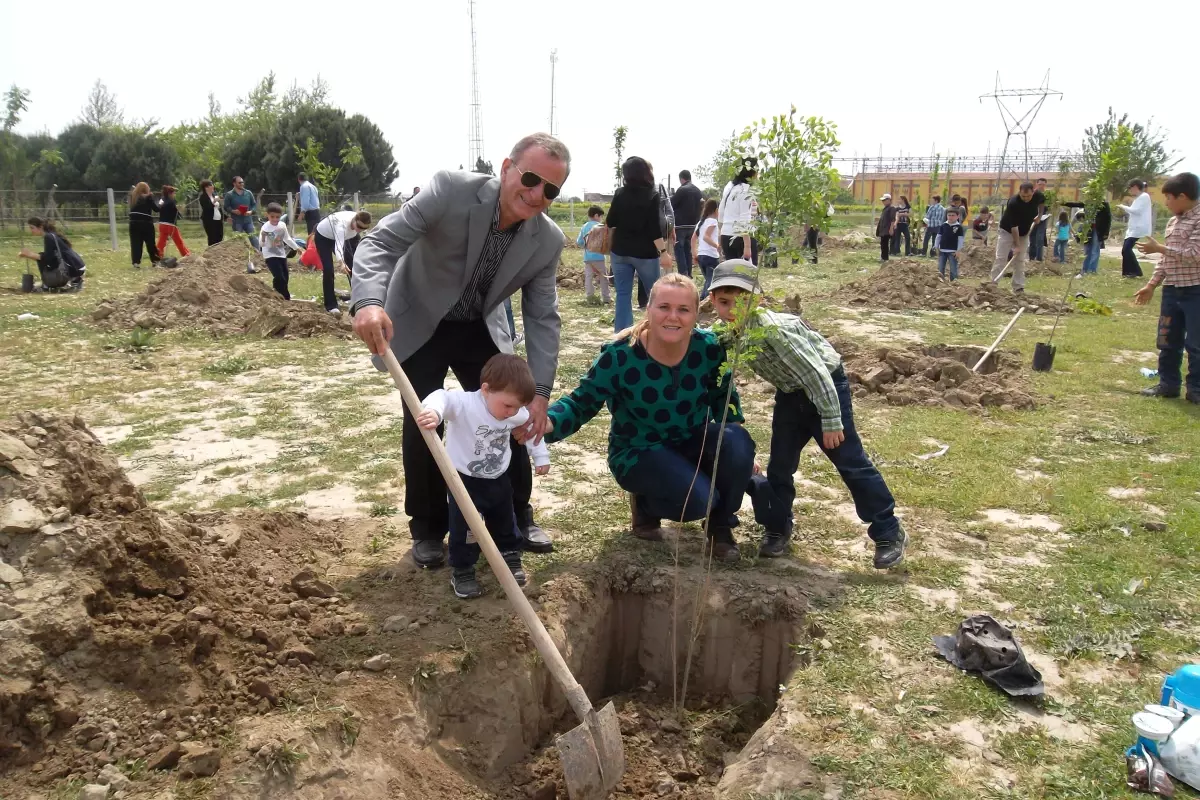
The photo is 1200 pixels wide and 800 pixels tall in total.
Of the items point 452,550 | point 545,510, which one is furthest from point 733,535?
point 452,550

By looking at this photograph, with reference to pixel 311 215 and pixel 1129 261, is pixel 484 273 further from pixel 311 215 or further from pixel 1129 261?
pixel 311 215

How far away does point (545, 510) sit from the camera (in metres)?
4.94

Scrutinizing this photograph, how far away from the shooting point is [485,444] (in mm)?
3514

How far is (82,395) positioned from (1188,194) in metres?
10.1

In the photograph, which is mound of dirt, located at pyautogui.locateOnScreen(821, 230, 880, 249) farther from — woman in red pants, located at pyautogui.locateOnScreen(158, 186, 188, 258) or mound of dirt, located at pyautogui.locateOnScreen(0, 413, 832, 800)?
mound of dirt, located at pyautogui.locateOnScreen(0, 413, 832, 800)

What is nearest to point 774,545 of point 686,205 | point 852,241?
point 686,205

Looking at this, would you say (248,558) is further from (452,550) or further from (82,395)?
(82,395)

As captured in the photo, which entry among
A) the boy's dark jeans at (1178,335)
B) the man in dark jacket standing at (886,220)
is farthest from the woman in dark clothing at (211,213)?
the boy's dark jeans at (1178,335)

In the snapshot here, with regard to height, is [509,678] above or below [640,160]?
below

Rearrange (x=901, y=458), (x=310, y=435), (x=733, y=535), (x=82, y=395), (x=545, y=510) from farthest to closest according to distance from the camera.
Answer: (x=82, y=395) → (x=310, y=435) → (x=901, y=458) → (x=545, y=510) → (x=733, y=535)

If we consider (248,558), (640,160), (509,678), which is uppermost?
(640,160)

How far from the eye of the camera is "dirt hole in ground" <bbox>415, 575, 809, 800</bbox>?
3.15 m

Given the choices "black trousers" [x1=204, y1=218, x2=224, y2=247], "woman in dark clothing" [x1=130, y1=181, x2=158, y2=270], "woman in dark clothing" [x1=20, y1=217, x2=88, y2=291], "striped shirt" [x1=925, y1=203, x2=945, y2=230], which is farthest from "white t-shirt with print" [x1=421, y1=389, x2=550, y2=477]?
"striped shirt" [x1=925, y1=203, x2=945, y2=230]

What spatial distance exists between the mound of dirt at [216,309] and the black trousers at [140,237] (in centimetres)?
642
